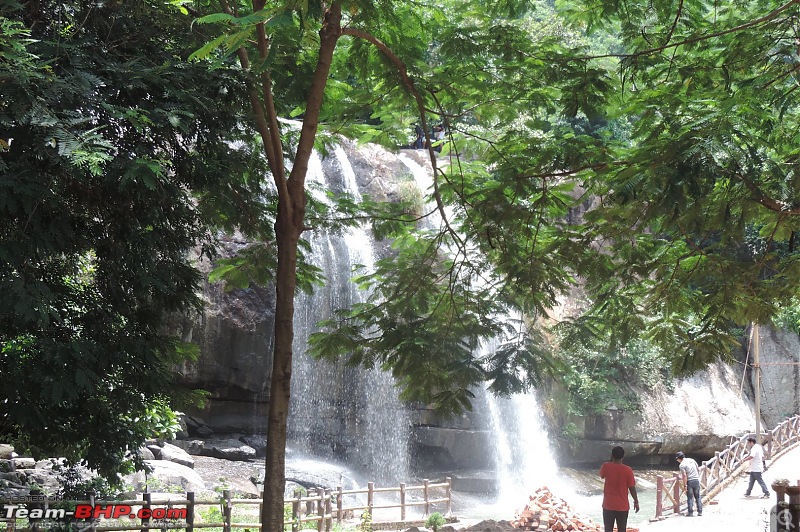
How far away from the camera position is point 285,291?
6613 millimetres

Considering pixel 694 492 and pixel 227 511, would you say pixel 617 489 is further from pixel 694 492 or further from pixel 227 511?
pixel 694 492

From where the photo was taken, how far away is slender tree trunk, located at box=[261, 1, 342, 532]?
20.7 feet

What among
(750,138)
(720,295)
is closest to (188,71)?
(750,138)

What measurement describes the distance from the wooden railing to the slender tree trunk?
864cm

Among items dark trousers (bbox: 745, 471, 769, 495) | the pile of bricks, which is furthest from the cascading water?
the pile of bricks

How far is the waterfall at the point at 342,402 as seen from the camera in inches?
718

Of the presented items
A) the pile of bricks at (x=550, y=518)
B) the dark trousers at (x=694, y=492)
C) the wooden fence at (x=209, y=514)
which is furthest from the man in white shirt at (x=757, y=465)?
the wooden fence at (x=209, y=514)

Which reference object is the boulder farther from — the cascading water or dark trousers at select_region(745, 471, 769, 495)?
Result: dark trousers at select_region(745, 471, 769, 495)

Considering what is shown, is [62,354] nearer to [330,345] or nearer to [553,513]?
[330,345]

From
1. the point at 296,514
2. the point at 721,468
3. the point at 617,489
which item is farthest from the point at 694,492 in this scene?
the point at 296,514

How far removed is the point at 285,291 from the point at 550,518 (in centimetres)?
789

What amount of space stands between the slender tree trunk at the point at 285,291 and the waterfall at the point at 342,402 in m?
11.3

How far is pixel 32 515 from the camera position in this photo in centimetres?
720

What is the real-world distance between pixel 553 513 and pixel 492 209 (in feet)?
22.7
